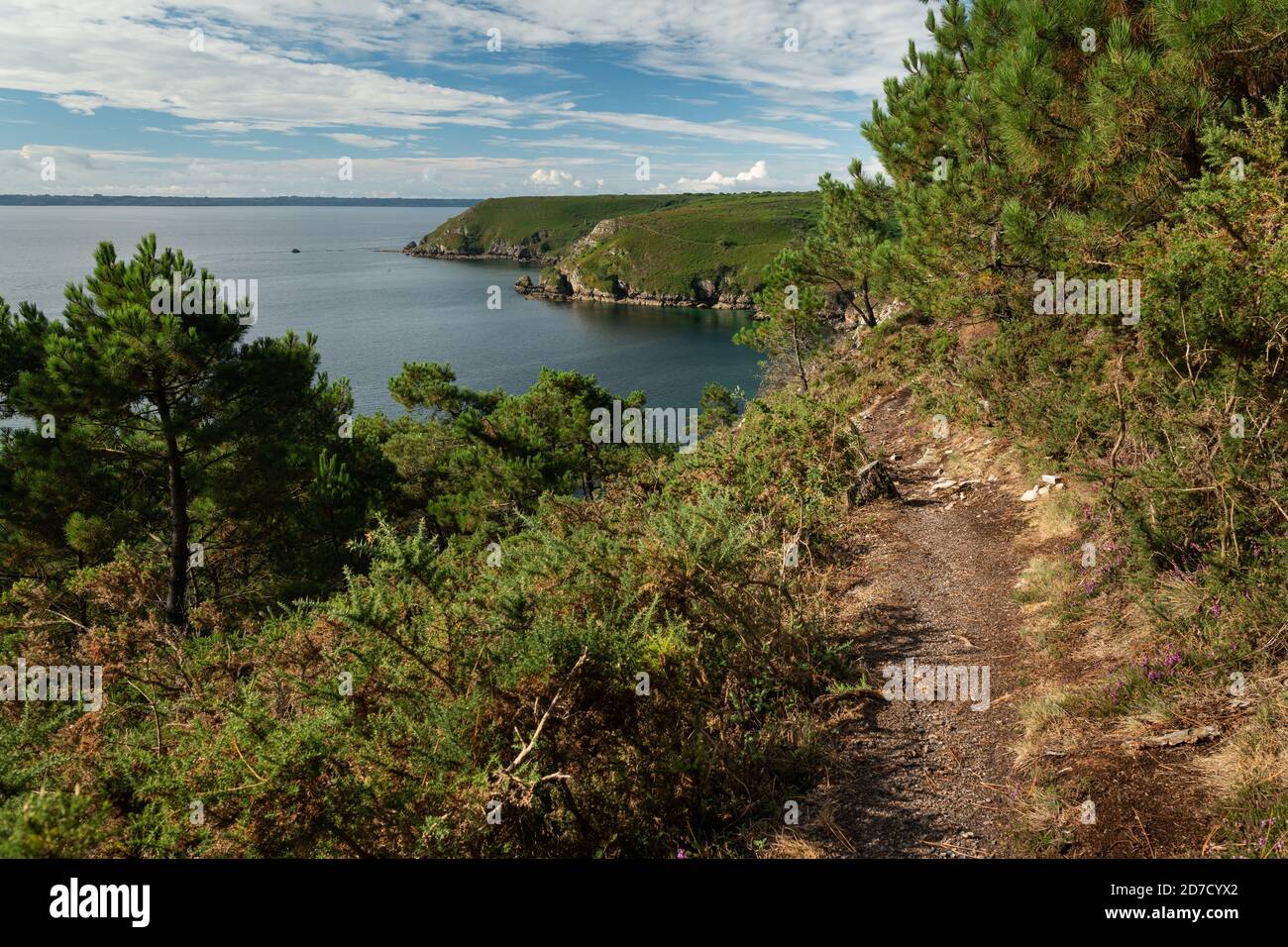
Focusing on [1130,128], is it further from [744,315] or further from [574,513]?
[744,315]

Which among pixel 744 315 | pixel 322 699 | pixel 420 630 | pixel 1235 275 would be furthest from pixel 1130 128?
pixel 744 315

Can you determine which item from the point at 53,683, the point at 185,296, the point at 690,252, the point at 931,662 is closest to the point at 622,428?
the point at 185,296

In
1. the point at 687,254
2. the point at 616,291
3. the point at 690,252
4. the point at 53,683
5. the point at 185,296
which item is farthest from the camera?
the point at 690,252

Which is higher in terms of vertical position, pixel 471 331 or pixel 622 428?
pixel 471 331

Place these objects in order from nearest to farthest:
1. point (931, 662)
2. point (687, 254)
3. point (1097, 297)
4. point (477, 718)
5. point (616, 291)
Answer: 1. point (477, 718)
2. point (931, 662)
3. point (1097, 297)
4. point (616, 291)
5. point (687, 254)

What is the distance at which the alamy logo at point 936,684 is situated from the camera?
6.68 m

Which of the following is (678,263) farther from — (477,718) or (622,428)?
(477,718)

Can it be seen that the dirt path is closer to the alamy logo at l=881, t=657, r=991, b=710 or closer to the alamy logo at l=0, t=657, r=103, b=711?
the alamy logo at l=881, t=657, r=991, b=710

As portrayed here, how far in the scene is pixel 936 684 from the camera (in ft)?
22.6

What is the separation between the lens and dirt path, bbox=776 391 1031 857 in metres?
5.09
